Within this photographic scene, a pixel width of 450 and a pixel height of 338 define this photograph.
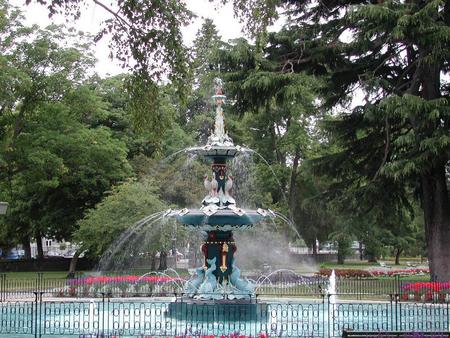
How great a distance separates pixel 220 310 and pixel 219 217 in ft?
8.35

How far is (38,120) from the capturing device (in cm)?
3741

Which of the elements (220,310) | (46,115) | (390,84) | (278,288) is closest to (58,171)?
(46,115)

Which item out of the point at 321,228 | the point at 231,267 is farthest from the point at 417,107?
the point at 321,228

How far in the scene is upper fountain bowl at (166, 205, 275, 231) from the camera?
18438 millimetres

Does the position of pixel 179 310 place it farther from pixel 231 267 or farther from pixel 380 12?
pixel 380 12

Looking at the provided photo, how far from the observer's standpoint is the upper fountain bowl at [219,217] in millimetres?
18438

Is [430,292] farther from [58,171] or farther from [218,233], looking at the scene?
[58,171]

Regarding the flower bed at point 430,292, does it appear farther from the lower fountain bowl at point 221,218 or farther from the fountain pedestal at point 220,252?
the lower fountain bowl at point 221,218

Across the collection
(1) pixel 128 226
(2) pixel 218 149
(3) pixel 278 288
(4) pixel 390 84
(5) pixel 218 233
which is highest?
(4) pixel 390 84

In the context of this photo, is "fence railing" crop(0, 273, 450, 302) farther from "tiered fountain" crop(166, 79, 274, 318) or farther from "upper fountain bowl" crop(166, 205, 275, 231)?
"upper fountain bowl" crop(166, 205, 275, 231)

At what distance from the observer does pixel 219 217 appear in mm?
18531

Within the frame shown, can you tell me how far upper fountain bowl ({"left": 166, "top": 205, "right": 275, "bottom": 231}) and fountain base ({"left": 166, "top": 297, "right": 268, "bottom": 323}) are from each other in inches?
82.3

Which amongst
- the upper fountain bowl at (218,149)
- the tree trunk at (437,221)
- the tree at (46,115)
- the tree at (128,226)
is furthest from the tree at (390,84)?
the tree at (46,115)

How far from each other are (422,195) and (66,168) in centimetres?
1902
